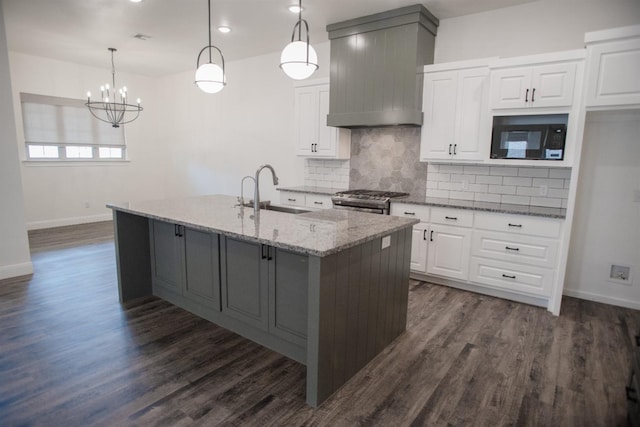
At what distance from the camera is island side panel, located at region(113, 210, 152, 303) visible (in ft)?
10.7

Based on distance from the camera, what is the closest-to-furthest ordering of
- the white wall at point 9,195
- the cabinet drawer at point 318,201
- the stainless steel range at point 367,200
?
the white wall at point 9,195
the stainless steel range at point 367,200
the cabinet drawer at point 318,201

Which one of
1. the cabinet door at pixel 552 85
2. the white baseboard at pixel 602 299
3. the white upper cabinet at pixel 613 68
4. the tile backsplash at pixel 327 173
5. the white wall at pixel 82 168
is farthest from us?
the white wall at pixel 82 168

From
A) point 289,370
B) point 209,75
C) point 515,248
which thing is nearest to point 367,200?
point 515,248

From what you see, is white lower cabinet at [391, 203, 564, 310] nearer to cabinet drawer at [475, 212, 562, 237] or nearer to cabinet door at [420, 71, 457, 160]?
cabinet drawer at [475, 212, 562, 237]

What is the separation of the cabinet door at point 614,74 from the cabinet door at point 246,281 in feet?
9.46

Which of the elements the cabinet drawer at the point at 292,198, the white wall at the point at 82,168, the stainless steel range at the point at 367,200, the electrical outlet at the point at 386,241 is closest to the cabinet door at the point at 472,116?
the stainless steel range at the point at 367,200

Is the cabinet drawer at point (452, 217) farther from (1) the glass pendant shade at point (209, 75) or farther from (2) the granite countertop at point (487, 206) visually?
(1) the glass pendant shade at point (209, 75)

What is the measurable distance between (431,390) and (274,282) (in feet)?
3.80

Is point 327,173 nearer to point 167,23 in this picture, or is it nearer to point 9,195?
point 167,23

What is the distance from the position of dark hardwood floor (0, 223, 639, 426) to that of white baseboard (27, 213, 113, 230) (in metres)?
3.32

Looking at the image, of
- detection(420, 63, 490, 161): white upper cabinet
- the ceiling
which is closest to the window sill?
the ceiling

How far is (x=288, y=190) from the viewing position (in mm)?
4969

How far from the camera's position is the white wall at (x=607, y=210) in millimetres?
3296

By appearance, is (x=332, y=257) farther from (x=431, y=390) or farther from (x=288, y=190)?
(x=288, y=190)
